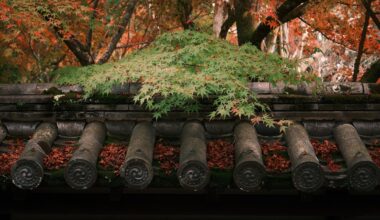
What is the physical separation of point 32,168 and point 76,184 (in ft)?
1.50

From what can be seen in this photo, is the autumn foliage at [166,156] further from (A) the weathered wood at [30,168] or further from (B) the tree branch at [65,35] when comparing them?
(B) the tree branch at [65,35]

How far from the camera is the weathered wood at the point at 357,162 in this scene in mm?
4430

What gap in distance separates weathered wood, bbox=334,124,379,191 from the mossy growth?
91 cm

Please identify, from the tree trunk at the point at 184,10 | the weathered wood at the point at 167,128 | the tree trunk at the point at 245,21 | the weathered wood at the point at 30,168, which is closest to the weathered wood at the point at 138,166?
the weathered wood at the point at 167,128

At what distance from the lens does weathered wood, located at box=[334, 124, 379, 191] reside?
443 cm

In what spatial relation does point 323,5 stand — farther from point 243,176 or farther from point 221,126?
point 243,176

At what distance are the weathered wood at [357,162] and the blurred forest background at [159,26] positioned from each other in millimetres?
1403

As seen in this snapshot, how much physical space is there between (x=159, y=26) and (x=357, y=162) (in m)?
13.8

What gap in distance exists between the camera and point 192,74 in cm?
559

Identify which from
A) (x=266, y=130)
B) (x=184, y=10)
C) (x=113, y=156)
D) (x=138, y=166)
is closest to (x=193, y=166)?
(x=138, y=166)

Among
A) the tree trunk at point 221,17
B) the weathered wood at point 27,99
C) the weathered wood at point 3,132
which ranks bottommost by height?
the weathered wood at point 3,132

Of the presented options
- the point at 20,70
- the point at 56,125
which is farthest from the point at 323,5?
the point at 20,70

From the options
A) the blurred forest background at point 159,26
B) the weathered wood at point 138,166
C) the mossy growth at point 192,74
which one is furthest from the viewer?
the blurred forest background at point 159,26

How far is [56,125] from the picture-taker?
18.4 ft
